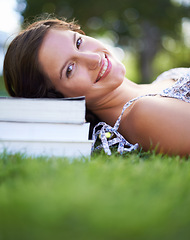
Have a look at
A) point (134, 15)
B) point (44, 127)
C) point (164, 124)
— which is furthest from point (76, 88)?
point (134, 15)

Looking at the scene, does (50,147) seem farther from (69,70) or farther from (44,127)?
(69,70)

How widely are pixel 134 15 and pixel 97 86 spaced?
1315 centimetres

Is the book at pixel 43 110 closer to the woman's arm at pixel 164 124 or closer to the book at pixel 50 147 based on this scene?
the book at pixel 50 147

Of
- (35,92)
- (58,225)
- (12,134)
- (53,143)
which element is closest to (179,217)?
(58,225)

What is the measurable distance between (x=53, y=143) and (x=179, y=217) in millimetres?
818

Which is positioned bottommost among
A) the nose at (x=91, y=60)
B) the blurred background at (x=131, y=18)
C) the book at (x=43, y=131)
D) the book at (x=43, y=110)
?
the book at (x=43, y=131)

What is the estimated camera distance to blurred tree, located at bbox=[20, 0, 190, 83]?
41.4 ft

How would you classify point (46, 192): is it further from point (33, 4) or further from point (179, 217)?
point (33, 4)

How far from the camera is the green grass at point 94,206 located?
0.68 metres

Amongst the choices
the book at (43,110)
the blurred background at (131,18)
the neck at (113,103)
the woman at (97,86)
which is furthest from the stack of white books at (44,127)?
the blurred background at (131,18)

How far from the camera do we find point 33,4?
12.7m

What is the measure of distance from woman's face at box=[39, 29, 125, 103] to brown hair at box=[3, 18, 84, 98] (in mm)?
59

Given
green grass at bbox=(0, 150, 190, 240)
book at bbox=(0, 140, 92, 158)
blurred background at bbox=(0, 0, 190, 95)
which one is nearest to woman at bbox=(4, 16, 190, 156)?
book at bbox=(0, 140, 92, 158)

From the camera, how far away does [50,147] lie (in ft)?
4.70
